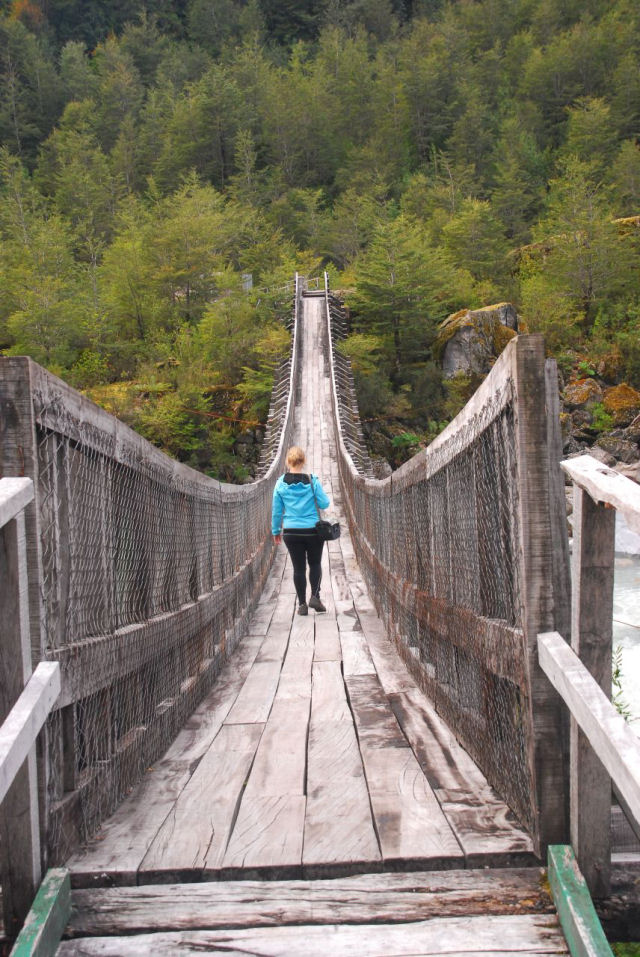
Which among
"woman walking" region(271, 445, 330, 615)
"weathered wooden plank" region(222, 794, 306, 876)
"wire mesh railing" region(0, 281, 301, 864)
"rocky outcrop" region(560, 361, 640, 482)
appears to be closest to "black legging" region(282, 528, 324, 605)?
"woman walking" region(271, 445, 330, 615)

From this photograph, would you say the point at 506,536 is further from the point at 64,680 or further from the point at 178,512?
the point at 178,512

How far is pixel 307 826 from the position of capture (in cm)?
223

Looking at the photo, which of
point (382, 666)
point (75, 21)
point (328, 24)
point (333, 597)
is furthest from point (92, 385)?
point (75, 21)

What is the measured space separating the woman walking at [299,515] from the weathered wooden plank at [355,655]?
874 mm

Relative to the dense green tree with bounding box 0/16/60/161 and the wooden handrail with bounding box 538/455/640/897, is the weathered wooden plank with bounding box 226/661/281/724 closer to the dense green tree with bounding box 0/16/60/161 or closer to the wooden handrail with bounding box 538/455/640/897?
the wooden handrail with bounding box 538/455/640/897

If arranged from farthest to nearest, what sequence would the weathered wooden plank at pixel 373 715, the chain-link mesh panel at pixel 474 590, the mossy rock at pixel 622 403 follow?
the mossy rock at pixel 622 403 → the weathered wooden plank at pixel 373 715 → the chain-link mesh panel at pixel 474 590

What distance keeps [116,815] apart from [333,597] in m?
5.03

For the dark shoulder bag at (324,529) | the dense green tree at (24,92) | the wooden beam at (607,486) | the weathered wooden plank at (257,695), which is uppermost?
the dense green tree at (24,92)

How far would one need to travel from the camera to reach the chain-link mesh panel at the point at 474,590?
2100 millimetres

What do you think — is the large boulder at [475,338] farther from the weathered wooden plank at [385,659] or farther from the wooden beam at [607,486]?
the wooden beam at [607,486]

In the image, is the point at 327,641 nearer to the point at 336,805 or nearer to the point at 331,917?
the point at 336,805

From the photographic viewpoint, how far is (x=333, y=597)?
7.34 metres

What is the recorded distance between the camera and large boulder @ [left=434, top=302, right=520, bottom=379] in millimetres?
22234

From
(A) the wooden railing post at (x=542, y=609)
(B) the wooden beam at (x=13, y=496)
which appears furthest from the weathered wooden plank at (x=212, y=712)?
(B) the wooden beam at (x=13, y=496)
